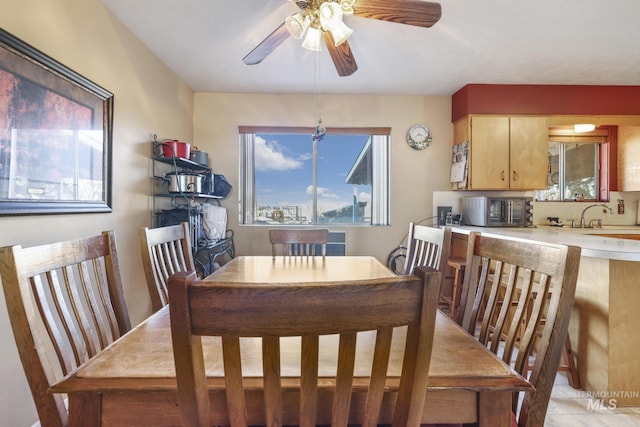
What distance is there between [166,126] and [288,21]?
1.75 meters

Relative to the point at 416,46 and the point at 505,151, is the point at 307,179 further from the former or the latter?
the point at 505,151

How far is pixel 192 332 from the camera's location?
0.46 m

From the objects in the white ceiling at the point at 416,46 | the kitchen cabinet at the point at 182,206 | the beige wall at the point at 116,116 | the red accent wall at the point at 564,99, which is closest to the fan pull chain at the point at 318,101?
the white ceiling at the point at 416,46

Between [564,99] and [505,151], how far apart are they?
0.87 m

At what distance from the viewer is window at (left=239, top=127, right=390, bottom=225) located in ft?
11.9

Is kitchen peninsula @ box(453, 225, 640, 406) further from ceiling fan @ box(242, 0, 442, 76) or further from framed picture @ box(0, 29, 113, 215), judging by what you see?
framed picture @ box(0, 29, 113, 215)

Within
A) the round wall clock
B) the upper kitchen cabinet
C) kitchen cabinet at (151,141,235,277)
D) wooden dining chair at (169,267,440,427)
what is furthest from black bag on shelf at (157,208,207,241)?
the upper kitchen cabinet

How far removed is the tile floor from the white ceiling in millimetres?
2473

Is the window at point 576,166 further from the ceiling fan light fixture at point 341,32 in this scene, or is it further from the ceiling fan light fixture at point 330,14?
the ceiling fan light fixture at point 330,14

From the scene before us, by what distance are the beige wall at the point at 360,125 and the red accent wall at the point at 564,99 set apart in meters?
0.52

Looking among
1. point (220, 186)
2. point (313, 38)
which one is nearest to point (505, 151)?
point (313, 38)

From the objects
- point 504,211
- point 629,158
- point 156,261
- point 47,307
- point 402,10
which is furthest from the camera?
point 629,158

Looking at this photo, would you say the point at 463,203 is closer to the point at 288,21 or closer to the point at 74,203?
the point at 288,21

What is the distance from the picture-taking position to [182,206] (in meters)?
2.79
